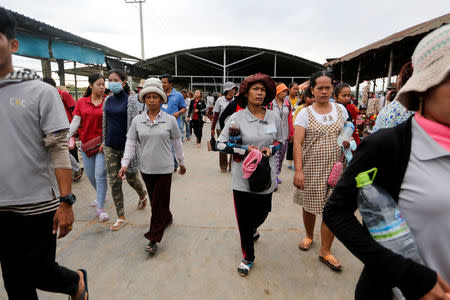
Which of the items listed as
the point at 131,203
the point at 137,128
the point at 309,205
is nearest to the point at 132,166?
the point at 137,128

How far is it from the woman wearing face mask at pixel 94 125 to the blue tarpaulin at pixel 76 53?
6.12 m

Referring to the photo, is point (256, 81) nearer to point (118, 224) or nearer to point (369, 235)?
point (369, 235)

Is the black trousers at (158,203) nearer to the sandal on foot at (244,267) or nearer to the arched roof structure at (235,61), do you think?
the sandal on foot at (244,267)

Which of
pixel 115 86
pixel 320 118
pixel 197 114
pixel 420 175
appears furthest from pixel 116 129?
pixel 197 114

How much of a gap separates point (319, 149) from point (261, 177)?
0.73 metres

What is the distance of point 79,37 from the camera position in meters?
8.69

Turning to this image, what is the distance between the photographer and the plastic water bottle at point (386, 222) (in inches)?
33.9

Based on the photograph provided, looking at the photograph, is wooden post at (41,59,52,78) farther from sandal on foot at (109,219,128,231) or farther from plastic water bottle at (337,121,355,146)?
plastic water bottle at (337,121,355,146)

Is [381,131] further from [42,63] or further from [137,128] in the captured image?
[42,63]

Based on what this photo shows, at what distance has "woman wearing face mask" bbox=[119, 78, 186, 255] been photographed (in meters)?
2.87

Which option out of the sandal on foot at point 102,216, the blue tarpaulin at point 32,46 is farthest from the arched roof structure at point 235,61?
the sandal on foot at point 102,216

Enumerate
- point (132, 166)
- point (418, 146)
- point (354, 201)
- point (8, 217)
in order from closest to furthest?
point (418, 146)
point (354, 201)
point (8, 217)
point (132, 166)

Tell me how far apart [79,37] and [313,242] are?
962 centimetres

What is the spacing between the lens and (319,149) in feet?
8.44
